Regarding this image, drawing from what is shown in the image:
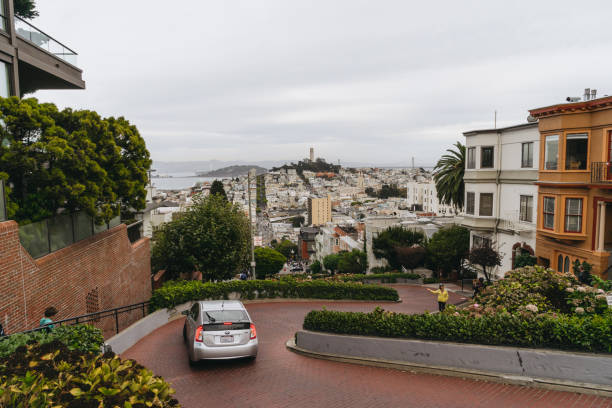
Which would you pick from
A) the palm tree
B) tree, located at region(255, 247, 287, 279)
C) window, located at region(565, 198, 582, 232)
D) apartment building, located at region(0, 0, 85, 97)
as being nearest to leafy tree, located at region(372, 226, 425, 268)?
the palm tree

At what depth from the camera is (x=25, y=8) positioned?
1881 centimetres

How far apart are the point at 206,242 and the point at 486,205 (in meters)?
17.7

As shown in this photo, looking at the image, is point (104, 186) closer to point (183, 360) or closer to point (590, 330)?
point (183, 360)

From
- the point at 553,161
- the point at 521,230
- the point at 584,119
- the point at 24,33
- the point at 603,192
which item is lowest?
the point at 521,230

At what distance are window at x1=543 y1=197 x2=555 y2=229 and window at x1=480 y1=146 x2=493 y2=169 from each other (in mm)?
6854

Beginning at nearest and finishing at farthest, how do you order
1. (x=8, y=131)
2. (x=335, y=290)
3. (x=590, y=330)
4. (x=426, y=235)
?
(x=590, y=330)
(x=8, y=131)
(x=335, y=290)
(x=426, y=235)

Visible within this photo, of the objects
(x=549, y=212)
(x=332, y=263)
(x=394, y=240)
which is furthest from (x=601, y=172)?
(x=332, y=263)

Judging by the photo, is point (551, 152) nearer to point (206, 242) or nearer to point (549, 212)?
point (549, 212)

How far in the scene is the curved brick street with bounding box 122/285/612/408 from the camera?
25.2ft

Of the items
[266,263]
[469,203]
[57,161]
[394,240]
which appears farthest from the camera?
[266,263]

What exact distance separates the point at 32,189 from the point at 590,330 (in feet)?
46.4

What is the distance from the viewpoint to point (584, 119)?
18.8m

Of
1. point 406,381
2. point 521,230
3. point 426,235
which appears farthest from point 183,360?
point 426,235

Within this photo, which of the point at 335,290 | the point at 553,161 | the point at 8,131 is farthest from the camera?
the point at 335,290
